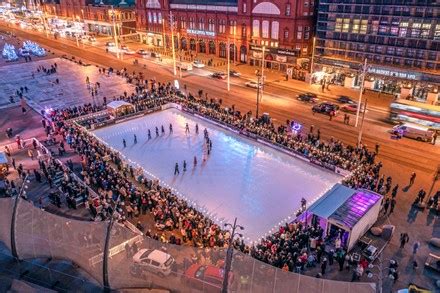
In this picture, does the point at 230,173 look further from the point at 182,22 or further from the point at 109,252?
the point at 182,22

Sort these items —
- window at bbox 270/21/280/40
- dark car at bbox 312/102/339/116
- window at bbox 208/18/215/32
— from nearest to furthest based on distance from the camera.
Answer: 1. dark car at bbox 312/102/339/116
2. window at bbox 270/21/280/40
3. window at bbox 208/18/215/32

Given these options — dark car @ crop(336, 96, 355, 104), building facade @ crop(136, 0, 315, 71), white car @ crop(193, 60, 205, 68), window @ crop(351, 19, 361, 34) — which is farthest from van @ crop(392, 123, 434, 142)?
white car @ crop(193, 60, 205, 68)

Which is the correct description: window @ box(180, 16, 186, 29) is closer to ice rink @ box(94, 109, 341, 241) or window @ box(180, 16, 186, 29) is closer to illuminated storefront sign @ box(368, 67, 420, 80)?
illuminated storefront sign @ box(368, 67, 420, 80)

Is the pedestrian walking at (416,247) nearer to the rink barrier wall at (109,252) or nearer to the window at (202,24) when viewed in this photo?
the rink barrier wall at (109,252)

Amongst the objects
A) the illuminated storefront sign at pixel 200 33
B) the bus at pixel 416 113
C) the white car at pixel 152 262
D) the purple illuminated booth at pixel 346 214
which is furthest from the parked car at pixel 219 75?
the white car at pixel 152 262

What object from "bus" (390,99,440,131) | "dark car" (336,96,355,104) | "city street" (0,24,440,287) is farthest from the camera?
"dark car" (336,96,355,104)

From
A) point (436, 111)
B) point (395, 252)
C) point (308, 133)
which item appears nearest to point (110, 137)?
point (308, 133)
